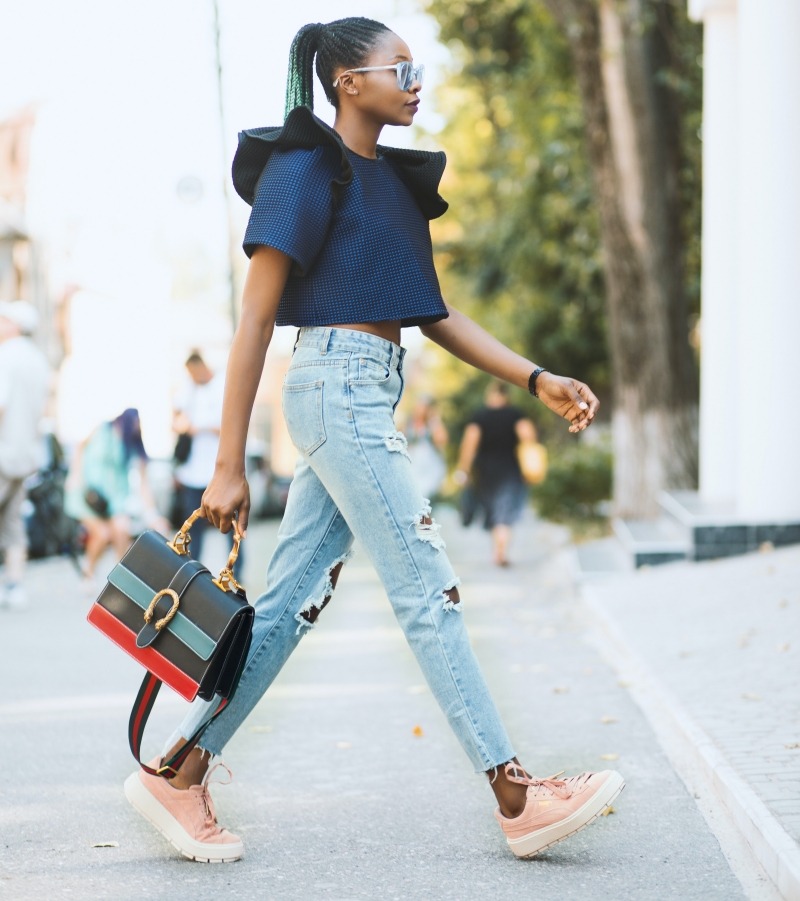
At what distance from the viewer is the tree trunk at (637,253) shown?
43.5 ft

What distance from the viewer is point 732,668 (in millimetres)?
5867

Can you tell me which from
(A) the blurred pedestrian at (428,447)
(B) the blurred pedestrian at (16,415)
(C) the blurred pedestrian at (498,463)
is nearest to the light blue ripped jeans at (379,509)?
(B) the blurred pedestrian at (16,415)

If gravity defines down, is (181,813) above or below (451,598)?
below

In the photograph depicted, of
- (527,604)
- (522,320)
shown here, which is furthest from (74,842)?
(522,320)

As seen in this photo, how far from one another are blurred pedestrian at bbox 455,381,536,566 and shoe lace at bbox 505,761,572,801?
8862 millimetres

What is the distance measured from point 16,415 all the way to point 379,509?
20.0 ft

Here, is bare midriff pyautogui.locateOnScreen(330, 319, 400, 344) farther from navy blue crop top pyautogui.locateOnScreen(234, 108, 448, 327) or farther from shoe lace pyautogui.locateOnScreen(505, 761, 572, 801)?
shoe lace pyautogui.locateOnScreen(505, 761, 572, 801)

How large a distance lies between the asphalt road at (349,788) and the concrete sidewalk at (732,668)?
157 millimetres

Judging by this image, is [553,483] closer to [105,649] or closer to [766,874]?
[105,649]

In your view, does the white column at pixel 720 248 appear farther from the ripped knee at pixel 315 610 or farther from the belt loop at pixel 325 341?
the belt loop at pixel 325 341

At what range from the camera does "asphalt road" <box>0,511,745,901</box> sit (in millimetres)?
3197

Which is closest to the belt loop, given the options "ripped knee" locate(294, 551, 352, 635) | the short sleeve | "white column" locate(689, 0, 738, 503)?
the short sleeve

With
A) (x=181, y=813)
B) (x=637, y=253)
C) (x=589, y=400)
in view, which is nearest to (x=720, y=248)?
(x=637, y=253)

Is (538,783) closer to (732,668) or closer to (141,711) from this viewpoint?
(141,711)
